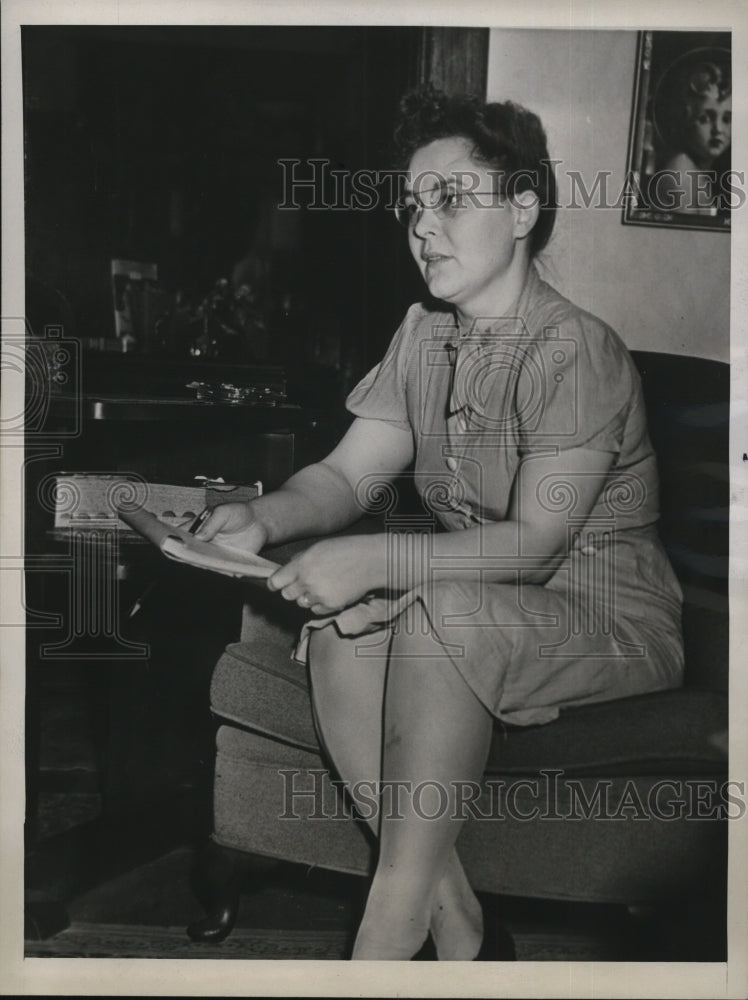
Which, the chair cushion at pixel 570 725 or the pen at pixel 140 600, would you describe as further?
the pen at pixel 140 600

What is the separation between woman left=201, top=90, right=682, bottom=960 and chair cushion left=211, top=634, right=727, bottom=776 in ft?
0.12

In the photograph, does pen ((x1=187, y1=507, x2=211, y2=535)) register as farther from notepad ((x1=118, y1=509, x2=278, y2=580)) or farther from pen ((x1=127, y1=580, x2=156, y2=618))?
pen ((x1=127, y1=580, x2=156, y2=618))

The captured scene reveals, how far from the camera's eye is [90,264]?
183 cm

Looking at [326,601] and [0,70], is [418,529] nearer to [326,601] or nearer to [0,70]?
[326,601]

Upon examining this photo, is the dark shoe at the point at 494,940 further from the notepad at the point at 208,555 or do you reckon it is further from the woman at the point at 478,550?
the notepad at the point at 208,555

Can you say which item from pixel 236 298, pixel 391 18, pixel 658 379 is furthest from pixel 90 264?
pixel 658 379

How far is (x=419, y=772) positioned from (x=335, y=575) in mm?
397

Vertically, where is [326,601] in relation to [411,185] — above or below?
below

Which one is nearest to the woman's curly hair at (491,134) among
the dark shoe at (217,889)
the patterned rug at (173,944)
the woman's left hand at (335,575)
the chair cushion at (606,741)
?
the woman's left hand at (335,575)

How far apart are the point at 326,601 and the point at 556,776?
534 millimetres

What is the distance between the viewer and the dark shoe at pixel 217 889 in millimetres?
1828

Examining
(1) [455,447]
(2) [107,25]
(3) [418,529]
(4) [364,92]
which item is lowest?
(3) [418,529]

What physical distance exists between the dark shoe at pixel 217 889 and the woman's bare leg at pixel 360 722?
28cm

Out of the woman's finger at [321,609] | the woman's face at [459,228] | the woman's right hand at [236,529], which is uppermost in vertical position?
the woman's face at [459,228]
